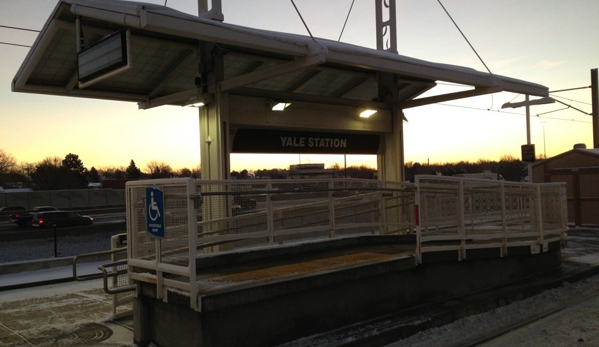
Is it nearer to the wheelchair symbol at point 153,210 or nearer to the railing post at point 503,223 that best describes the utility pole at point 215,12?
Result: the wheelchair symbol at point 153,210

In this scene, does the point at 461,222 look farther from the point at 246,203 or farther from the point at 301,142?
the point at 301,142

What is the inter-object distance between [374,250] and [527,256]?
337cm

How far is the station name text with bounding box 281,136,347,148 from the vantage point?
11102 mm

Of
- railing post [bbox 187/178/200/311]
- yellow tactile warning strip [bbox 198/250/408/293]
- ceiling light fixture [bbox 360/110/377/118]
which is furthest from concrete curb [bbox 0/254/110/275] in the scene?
railing post [bbox 187/178/200/311]

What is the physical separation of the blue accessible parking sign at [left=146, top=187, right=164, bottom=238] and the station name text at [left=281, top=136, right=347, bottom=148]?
5.24m

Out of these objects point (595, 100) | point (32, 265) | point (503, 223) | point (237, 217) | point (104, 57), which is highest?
point (595, 100)

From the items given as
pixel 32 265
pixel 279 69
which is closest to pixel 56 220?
pixel 32 265

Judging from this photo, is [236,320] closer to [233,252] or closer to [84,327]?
[233,252]

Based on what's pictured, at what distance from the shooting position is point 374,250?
9.34 meters

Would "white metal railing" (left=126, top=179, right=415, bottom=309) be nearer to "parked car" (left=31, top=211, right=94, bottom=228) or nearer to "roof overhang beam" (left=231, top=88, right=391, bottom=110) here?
"roof overhang beam" (left=231, top=88, right=391, bottom=110)

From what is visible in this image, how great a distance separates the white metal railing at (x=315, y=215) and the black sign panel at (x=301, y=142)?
1.44m

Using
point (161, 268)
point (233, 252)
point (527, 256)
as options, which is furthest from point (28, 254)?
point (527, 256)

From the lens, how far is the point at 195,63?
9898 mm

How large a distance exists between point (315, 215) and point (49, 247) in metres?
16.3
